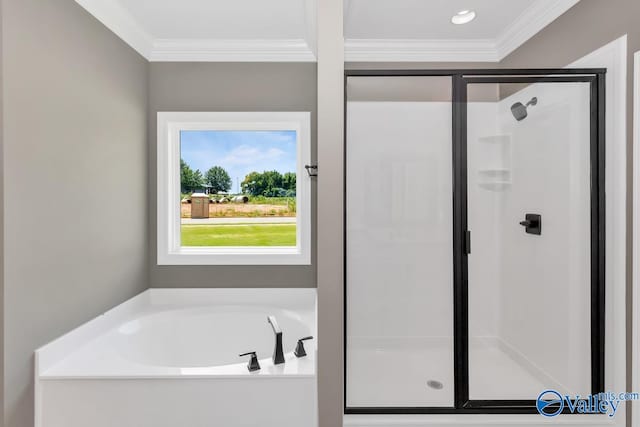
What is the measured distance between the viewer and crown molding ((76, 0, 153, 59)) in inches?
79.8

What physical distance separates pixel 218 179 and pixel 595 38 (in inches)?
101

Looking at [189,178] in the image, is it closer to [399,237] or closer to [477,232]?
[399,237]

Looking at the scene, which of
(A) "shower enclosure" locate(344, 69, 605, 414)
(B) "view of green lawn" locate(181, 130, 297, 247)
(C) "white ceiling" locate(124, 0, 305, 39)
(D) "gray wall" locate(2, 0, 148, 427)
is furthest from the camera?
(B) "view of green lawn" locate(181, 130, 297, 247)

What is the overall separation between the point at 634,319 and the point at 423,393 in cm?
106

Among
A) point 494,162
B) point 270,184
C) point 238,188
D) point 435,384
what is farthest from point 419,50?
point 435,384

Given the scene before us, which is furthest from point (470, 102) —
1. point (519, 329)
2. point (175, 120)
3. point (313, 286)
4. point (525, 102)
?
point (175, 120)

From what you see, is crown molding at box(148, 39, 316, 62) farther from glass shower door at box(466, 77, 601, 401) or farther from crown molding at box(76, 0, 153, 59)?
glass shower door at box(466, 77, 601, 401)

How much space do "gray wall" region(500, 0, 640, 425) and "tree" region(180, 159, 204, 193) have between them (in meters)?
2.57

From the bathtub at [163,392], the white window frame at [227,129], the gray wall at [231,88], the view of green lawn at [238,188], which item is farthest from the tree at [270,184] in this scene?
the bathtub at [163,392]

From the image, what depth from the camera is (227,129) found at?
8.98 feet

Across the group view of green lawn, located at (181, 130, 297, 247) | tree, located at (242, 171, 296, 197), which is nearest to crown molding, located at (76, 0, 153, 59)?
view of green lawn, located at (181, 130, 297, 247)

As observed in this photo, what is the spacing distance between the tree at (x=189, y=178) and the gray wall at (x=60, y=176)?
409mm

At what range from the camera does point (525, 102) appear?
6.14ft

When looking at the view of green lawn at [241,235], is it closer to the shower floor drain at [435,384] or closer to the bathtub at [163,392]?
the bathtub at [163,392]
